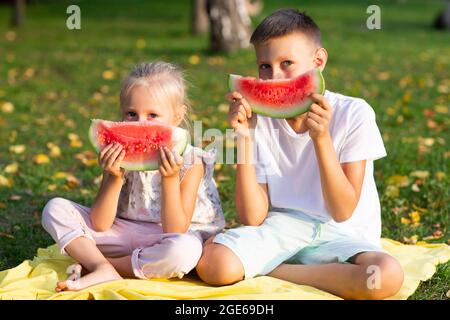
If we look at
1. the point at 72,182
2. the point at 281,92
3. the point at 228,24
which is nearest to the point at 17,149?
the point at 72,182

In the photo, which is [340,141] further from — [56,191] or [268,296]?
[56,191]

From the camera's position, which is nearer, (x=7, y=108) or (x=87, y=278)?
(x=87, y=278)

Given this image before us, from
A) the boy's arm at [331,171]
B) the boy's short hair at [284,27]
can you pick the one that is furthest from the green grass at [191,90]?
the boy's short hair at [284,27]

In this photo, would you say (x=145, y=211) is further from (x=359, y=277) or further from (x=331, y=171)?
(x=359, y=277)

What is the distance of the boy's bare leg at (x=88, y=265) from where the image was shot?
373 cm

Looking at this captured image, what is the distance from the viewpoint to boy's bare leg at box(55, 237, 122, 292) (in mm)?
3732

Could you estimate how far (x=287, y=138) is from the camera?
415 centimetres

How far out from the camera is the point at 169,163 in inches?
152

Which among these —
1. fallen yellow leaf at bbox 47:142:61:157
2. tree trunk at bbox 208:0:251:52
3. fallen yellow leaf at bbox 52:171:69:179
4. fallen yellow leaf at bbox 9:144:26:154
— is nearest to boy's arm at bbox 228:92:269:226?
fallen yellow leaf at bbox 52:171:69:179

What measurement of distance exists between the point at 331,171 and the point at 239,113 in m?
0.54

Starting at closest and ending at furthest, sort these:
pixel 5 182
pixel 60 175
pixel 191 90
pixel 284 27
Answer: pixel 284 27 < pixel 5 182 < pixel 60 175 < pixel 191 90
